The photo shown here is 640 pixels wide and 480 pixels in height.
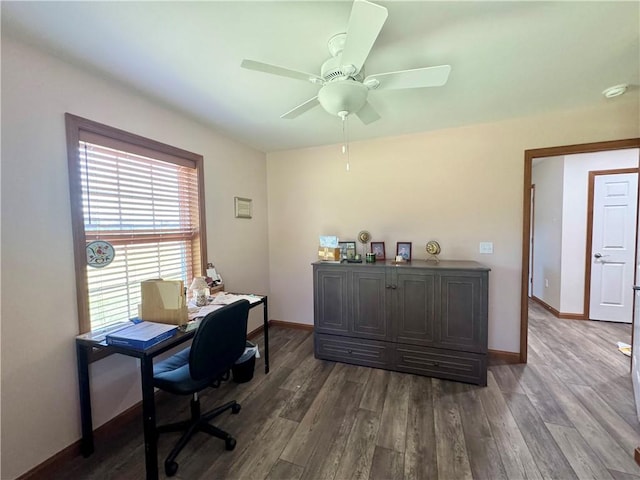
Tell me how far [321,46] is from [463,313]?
7.68 ft

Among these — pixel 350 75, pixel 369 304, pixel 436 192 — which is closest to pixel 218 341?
pixel 369 304

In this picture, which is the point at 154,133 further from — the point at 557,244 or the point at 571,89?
the point at 557,244

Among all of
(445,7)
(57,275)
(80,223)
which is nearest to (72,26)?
(80,223)

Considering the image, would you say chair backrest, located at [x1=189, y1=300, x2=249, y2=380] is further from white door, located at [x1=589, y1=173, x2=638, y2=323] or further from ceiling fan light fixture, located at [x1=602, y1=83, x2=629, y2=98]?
white door, located at [x1=589, y1=173, x2=638, y2=323]

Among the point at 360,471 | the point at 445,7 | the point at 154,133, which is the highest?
the point at 445,7

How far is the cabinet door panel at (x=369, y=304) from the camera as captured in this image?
Result: 2.56m

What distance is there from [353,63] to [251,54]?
68cm

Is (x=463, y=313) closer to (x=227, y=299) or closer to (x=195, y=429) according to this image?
(x=227, y=299)

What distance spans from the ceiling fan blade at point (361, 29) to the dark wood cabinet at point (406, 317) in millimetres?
1786

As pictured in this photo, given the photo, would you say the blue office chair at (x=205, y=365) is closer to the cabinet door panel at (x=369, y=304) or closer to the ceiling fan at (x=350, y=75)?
the cabinet door panel at (x=369, y=304)

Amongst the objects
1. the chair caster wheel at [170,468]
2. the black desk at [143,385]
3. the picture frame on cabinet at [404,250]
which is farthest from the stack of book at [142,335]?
the picture frame on cabinet at [404,250]

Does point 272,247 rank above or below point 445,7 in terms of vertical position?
below

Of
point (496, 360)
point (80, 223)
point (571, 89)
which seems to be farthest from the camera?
point (496, 360)

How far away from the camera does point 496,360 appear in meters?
2.70
